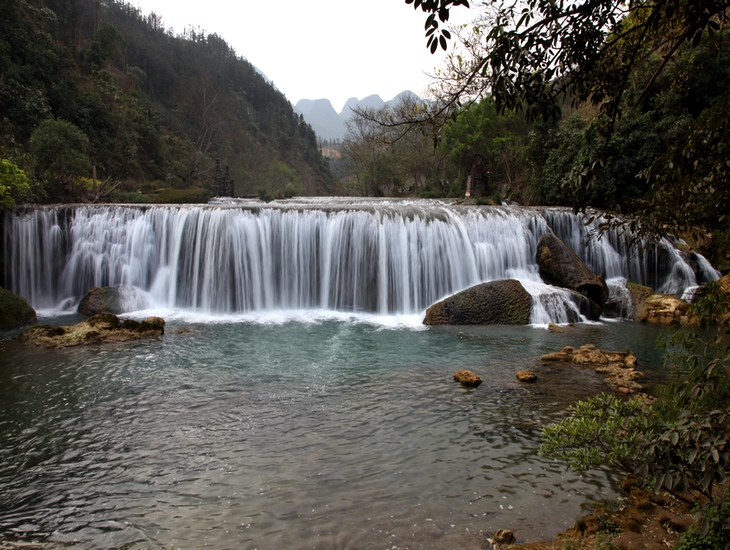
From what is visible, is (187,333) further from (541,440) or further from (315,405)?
(541,440)

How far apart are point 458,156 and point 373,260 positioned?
64.6 ft

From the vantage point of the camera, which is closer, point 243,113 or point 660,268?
point 660,268

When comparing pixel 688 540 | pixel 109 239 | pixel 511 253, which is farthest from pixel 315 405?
pixel 109 239

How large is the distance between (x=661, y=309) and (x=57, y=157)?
20.6 meters

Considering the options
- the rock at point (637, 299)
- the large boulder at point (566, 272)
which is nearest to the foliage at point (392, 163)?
the large boulder at point (566, 272)

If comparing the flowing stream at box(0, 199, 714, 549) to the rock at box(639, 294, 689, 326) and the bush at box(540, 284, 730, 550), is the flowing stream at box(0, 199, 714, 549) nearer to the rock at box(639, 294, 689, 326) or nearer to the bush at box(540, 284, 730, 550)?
the rock at box(639, 294, 689, 326)

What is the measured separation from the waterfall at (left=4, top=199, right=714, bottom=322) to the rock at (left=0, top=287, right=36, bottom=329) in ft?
6.30

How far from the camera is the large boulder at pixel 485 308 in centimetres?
1257

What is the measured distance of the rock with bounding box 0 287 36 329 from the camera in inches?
480

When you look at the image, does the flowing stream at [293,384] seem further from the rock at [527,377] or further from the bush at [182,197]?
the bush at [182,197]

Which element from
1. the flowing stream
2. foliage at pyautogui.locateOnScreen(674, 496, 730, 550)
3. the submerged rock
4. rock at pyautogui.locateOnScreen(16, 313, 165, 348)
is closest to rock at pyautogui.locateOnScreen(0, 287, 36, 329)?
the flowing stream

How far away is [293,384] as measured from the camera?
8.03 metres

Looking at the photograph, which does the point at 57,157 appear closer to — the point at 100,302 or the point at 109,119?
the point at 100,302

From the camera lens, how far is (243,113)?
6919 cm
